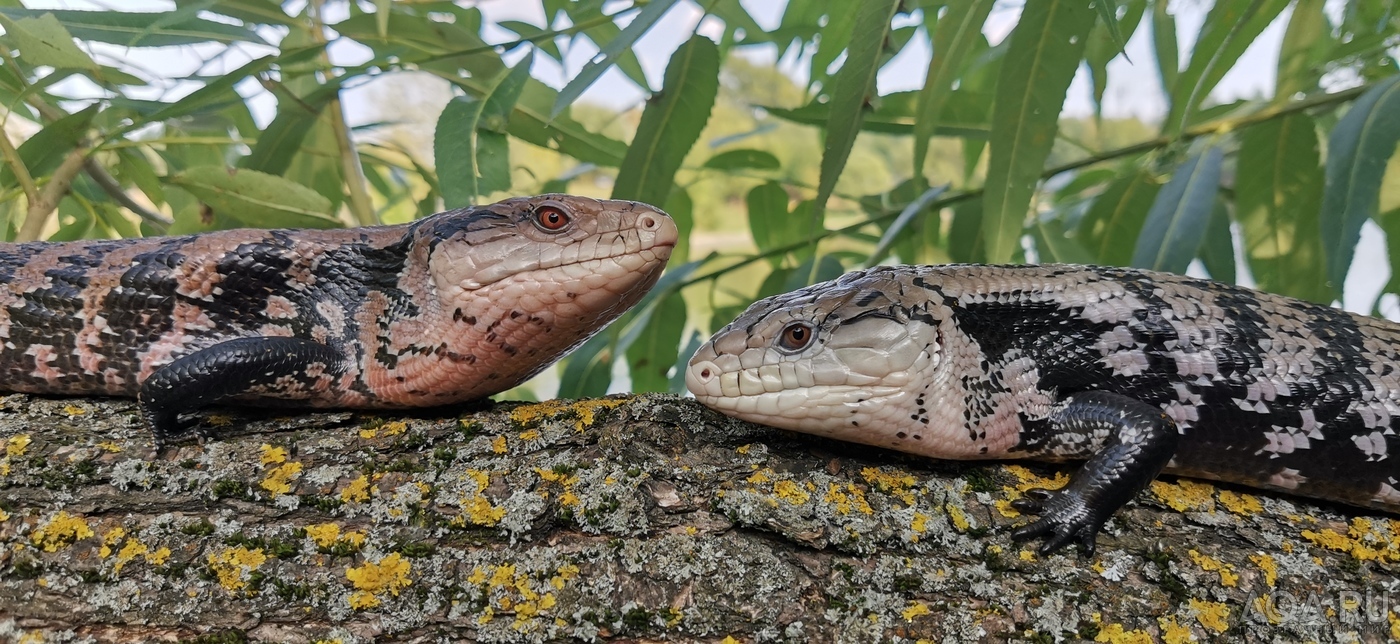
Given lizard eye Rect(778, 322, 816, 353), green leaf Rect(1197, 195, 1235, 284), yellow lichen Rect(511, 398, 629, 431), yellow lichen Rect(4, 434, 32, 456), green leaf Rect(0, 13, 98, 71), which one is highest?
green leaf Rect(0, 13, 98, 71)

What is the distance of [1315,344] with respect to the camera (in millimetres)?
2111

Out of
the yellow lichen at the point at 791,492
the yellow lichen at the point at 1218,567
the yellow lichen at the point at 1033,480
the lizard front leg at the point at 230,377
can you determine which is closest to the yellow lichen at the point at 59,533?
the lizard front leg at the point at 230,377

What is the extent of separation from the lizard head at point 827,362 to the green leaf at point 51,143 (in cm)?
184

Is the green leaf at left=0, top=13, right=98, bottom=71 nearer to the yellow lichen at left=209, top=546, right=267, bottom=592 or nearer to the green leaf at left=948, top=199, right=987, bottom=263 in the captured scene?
the yellow lichen at left=209, top=546, right=267, bottom=592

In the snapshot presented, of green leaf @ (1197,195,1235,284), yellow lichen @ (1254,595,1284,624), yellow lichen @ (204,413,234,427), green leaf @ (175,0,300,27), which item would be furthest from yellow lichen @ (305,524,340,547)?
green leaf @ (1197,195,1235,284)

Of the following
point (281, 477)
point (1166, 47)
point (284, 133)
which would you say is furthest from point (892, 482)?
point (1166, 47)

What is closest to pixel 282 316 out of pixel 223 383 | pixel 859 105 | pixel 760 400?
pixel 223 383

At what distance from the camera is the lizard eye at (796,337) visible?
2.01 m

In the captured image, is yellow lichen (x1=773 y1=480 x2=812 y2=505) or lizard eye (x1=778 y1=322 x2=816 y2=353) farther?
→ lizard eye (x1=778 y1=322 x2=816 y2=353)

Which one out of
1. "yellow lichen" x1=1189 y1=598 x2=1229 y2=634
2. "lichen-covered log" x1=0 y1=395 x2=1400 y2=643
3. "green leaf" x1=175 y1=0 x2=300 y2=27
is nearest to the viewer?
"lichen-covered log" x1=0 y1=395 x2=1400 y2=643

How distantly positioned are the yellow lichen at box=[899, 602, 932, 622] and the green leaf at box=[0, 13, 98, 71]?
217cm

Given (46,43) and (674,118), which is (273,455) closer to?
(46,43)

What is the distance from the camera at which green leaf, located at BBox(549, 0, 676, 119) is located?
2.01 meters

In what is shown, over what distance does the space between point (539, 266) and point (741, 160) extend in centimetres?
170
